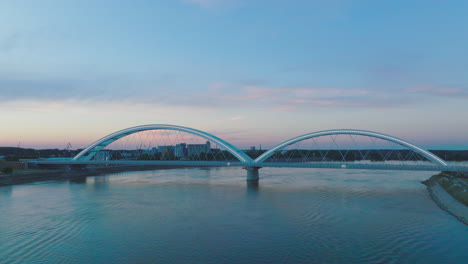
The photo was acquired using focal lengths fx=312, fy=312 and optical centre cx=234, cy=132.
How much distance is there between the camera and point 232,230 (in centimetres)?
1630

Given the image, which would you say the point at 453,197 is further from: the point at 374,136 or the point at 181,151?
the point at 181,151

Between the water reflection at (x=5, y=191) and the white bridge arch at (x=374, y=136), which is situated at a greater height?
the white bridge arch at (x=374, y=136)

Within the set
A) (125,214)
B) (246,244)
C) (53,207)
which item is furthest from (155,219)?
(53,207)

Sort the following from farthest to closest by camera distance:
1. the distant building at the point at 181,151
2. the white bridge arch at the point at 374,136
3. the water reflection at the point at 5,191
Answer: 1. the distant building at the point at 181,151
2. the white bridge arch at the point at 374,136
3. the water reflection at the point at 5,191

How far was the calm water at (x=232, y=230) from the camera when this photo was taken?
12.7 m

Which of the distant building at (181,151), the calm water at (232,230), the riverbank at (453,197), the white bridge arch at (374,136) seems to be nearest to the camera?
the calm water at (232,230)

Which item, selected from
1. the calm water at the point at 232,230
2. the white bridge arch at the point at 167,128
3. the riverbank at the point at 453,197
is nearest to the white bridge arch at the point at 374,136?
the riverbank at the point at 453,197

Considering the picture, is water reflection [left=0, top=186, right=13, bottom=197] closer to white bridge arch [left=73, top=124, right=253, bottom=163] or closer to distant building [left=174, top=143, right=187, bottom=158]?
white bridge arch [left=73, top=124, right=253, bottom=163]

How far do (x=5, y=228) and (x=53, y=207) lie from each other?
619 cm

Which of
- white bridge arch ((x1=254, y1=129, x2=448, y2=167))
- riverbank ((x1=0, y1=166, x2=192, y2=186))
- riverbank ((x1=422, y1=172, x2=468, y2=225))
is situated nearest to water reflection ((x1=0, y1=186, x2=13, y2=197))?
riverbank ((x1=0, y1=166, x2=192, y2=186))

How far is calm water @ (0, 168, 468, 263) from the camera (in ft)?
41.6

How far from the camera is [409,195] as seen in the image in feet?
Result: 90.0

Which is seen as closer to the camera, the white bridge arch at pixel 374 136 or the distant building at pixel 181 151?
the white bridge arch at pixel 374 136

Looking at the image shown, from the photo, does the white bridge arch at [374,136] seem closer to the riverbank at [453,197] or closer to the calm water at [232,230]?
the riverbank at [453,197]
